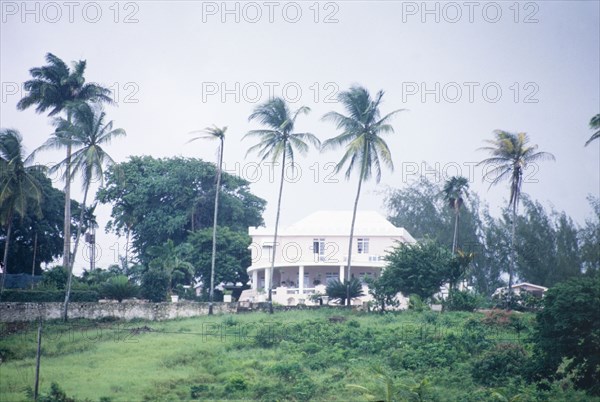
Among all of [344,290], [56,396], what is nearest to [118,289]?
[344,290]

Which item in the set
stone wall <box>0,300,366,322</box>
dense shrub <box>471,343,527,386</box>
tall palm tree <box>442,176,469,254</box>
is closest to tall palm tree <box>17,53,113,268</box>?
stone wall <box>0,300,366,322</box>

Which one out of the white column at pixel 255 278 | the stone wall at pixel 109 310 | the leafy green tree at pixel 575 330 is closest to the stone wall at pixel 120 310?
the stone wall at pixel 109 310

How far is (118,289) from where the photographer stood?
146 ft

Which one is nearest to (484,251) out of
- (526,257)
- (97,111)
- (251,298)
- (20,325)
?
(526,257)

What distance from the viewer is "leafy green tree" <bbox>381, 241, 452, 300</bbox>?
43.7 meters

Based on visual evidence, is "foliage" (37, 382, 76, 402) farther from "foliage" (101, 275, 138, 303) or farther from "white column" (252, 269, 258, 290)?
"white column" (252, 269, 258, 290)

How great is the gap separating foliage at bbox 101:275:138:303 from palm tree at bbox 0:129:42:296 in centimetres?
544

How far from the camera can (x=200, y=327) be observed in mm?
39469

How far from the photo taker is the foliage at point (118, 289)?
44.5m

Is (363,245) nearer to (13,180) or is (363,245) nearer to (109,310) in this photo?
(109,310)

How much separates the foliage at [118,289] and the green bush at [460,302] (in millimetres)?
17144

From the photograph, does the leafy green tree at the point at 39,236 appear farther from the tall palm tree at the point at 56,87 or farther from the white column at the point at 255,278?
the white column at the point at 255,278

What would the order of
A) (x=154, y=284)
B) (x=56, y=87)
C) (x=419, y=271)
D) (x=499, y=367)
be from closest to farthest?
(x=499, y=367)
(x=419, y=271)
(x=154, y=284)
(x=56, y=87)

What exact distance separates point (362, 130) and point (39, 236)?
26.0m
